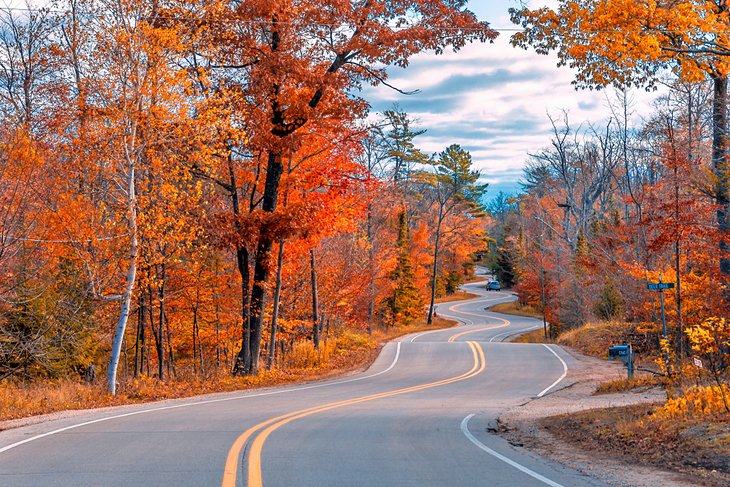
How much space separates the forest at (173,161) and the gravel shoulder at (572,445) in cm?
865

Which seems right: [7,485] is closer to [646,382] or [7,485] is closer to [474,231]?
[646,382]

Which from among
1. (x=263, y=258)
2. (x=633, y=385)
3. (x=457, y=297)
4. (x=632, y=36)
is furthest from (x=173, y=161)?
(x=457, y=297)

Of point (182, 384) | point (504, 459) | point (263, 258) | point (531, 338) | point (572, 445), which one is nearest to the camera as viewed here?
point (504, 459)

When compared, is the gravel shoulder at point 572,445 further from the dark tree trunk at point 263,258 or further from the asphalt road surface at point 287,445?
the dark tree trunk at point 263,258

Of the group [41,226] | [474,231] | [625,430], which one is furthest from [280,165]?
[474,231]

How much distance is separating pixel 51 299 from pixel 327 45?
1063cm

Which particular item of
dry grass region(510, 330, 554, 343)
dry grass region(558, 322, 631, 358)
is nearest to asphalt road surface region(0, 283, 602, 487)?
dry grass region(558, 322, 631, 358)

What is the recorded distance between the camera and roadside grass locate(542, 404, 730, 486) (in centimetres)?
732

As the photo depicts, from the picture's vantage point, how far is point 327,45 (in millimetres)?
19531

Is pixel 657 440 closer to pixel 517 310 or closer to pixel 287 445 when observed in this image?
pixel 287 445

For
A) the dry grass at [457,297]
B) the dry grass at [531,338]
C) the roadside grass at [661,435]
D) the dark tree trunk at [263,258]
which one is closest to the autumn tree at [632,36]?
the roadside grass at [661,435]

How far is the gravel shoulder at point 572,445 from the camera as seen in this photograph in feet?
23.2

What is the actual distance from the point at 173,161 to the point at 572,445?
1126 cm

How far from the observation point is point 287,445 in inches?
341
